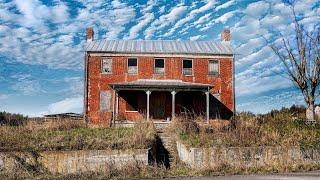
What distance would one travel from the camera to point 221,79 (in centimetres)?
3422

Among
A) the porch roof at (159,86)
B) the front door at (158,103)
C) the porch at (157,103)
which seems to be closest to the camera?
the porch roof at (159,86)

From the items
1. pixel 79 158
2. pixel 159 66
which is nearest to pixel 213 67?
pixel 159 66

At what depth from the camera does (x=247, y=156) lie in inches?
682

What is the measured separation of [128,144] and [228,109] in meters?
17.7

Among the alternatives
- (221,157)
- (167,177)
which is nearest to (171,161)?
(221,157)

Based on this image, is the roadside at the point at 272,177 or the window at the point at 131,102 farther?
the window at the point at 131,102

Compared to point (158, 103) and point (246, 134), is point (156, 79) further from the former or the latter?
point (246, 134)

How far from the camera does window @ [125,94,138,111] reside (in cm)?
3319

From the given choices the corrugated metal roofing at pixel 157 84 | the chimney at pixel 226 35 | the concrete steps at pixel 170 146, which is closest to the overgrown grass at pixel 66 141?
the concrete steps at pixel 170 146

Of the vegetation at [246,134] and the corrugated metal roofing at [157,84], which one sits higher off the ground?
the corrugated metal roofing at [157,84]

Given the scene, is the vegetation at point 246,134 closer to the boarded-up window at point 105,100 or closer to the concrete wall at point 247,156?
the concrete wall at point 247,156

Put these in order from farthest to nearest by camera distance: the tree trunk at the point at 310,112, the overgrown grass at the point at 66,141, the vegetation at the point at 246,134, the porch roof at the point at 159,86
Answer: the porch roof at the point at 159,86 < the tree trunk at the point at 310,112 < the vegetation at the point at 246,134 < the overgrown grass at the point at 66,141

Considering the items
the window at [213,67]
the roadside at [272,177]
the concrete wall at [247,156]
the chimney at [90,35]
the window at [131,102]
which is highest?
the chimney at [90,35]

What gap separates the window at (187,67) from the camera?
112 ft
